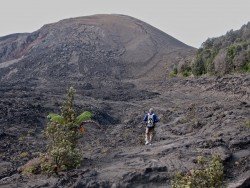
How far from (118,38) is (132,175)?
5239 centimetres

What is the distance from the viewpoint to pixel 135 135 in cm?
1969

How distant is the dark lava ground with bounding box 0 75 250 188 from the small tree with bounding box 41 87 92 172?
1.25 feet

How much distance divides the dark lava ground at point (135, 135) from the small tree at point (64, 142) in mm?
380

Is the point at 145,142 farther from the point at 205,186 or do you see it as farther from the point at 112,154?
the point at 205,186

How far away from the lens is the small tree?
1255cm

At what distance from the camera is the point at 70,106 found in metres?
14.9

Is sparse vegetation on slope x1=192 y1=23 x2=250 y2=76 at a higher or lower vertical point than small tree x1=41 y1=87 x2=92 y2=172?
higher

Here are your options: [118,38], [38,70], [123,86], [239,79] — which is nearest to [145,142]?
[239,79]

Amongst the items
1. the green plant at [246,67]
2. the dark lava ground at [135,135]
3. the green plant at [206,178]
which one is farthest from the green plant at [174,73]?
the green plant at [206,178]

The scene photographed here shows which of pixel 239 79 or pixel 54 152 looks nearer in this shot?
pixel 54 152

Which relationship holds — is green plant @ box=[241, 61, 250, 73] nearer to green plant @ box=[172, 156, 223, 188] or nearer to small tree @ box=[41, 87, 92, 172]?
small tree @ box=[41, 87, 92, 172]

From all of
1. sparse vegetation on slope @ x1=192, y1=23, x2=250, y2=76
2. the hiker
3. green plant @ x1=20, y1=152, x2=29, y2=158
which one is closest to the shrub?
sparse vegetation on slope @ x1=192, y1=23, x2=250, y2=76

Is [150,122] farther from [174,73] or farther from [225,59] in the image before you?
[174,73]

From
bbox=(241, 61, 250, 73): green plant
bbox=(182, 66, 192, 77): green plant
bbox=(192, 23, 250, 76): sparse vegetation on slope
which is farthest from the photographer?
bbox=(182, 66, 192, 77): green plant
